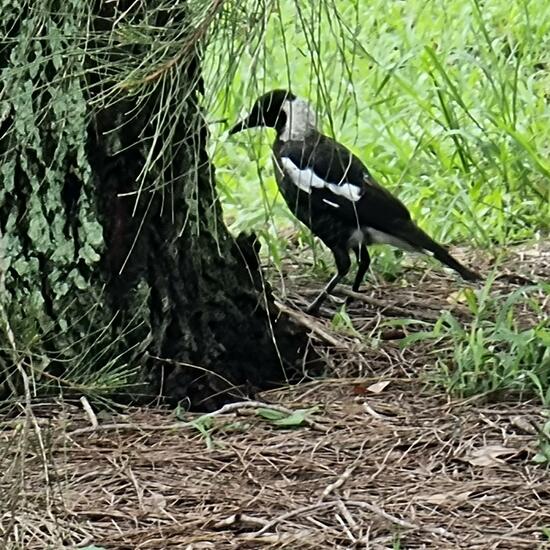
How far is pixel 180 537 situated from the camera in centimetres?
279

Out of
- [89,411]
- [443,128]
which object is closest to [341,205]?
[443,128]

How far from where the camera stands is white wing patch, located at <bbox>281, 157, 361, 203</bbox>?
4.59m

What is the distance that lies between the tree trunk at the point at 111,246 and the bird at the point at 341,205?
3.33 ft

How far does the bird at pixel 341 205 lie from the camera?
4594 mm

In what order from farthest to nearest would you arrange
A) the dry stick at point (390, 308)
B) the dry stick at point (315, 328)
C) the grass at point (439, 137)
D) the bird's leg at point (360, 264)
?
the grass at point (439, 137), the bird's leg at point (360, 264), the dry stick at point (390, 308), the dry stick at point (315, 328)

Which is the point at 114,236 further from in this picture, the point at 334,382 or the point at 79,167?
the point at 334,382

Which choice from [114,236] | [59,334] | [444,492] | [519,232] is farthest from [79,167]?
[519,232]

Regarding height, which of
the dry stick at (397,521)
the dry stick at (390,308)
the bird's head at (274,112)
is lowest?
the dry stick at (397,521)

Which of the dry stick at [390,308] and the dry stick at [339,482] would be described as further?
the dry stick at [390,308]

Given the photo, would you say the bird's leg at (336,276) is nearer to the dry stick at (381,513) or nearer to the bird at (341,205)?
the bird at (341,205)

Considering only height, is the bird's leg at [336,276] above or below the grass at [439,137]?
below

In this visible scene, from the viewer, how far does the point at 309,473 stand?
3.11 meters

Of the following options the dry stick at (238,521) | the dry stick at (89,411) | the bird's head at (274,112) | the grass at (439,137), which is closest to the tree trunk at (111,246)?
the dry stick at (89,411)

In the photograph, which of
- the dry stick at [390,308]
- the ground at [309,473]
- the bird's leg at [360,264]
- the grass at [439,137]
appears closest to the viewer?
the ground at [309,473]
